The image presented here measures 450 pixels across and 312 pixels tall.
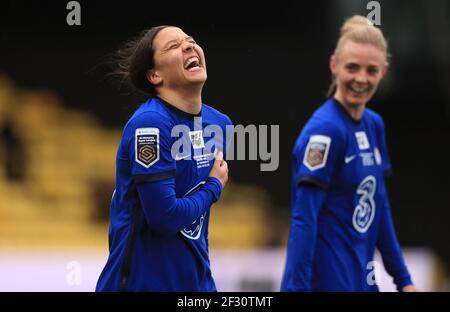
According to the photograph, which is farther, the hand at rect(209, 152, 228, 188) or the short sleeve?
the hand at rect(209, 152, 228, 188)

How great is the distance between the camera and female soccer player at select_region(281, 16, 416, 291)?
14.2 ft

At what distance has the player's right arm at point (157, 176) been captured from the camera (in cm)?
326

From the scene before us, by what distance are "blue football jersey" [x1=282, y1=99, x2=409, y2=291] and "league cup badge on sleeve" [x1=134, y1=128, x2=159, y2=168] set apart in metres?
1.21

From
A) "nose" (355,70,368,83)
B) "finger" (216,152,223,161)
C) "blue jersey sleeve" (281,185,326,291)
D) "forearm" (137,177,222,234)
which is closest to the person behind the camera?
"forearm" (137,177,222,234)

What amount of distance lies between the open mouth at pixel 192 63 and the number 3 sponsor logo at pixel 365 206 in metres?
1.34

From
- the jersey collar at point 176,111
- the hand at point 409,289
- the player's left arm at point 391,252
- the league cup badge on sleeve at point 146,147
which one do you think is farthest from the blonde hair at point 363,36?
the league cup badge on sleeve at point 146,147

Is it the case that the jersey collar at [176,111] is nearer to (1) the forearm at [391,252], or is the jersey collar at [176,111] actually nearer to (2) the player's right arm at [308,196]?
(2) the player's right arm at [308,196]

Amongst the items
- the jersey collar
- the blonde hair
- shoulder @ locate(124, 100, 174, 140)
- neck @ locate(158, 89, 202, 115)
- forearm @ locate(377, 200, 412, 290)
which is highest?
the blonde hair

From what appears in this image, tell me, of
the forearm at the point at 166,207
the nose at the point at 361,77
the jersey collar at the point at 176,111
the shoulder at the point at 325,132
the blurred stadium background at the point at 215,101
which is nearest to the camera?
the forearm at the point at 166,207

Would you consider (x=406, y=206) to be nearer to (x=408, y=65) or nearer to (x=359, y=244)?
(x=408, y=65)

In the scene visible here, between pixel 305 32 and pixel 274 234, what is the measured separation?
1.86m

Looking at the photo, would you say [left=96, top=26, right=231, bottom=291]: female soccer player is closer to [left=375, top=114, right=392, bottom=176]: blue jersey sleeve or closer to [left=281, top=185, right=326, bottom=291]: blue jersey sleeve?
[left=281, top=185, right=326, bottom=291]: blue jersey sleeve

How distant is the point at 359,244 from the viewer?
4488mm

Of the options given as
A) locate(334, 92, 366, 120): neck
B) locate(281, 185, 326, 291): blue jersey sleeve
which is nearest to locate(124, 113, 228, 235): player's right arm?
locate(281, 185, 326, 291): blue jersey sleeve
